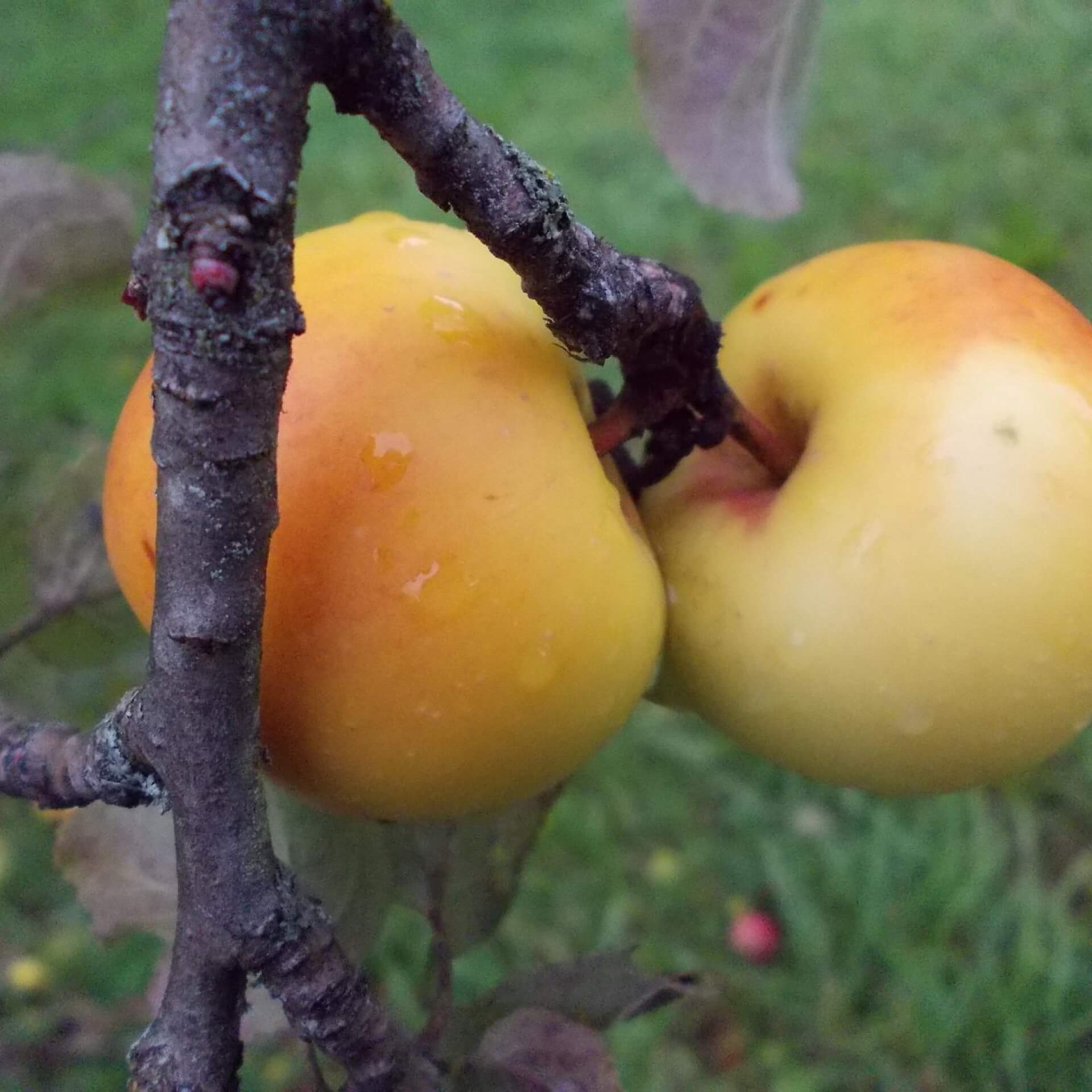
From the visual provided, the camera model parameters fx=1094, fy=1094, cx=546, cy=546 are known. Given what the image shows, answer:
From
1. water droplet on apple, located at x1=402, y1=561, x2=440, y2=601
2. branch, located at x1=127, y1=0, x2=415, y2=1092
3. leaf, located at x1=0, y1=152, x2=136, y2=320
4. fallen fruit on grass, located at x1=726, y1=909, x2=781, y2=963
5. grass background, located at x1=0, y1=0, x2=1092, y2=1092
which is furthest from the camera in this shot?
fallen fruit on grass, located at x1=726, y1=909, x2=781, y2=963

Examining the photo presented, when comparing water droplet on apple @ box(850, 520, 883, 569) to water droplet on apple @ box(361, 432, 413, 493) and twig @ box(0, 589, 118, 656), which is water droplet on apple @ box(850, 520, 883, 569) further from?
twig @ box(0, 589, 118, 656)

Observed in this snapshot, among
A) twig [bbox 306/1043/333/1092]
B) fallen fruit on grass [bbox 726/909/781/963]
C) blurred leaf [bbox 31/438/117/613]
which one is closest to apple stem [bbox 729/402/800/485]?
twig [bbox 306/1043/333/1092]

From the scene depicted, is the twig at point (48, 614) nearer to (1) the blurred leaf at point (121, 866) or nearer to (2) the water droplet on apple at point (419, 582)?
(1) the blurred leaf at point (121, 866)

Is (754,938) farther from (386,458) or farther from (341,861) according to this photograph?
(386,458)

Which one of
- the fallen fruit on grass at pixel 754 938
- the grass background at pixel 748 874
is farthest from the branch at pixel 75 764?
the fallen fruit on grass at pixel 754 938

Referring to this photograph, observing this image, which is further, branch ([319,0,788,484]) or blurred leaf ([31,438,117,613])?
blurred leaf ([31,438,117,613])

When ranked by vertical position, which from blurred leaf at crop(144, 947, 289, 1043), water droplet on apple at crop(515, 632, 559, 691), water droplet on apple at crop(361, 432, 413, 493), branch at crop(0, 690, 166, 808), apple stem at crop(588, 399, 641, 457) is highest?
water droplet on apple at crop(361, 432, 413, 493)
